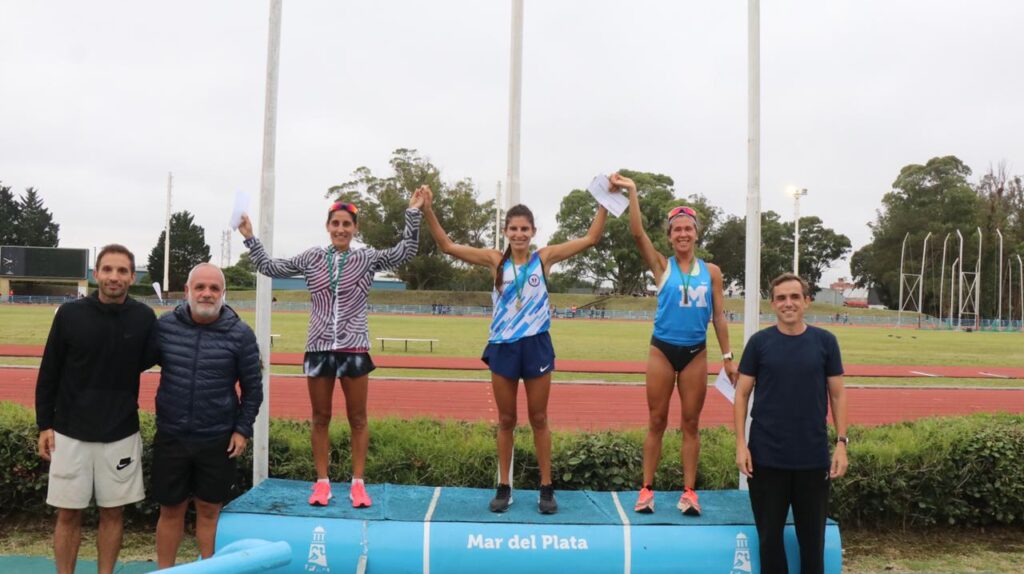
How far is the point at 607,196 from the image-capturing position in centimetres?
423

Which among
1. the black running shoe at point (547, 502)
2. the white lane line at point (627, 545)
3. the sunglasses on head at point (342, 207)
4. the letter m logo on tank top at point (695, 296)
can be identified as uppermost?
the sunglasses on head at point (342, 207)

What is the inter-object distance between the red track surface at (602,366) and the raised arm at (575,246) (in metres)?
10.8

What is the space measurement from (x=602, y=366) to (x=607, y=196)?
470 inches

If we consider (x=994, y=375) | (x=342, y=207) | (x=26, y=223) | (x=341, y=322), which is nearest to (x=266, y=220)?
(x=342, y=207)

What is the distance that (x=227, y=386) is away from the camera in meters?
3.62

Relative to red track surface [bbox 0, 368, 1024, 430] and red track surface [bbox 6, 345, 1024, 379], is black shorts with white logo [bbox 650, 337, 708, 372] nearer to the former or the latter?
red track surface [bbox 0, 368, 1024, 430]

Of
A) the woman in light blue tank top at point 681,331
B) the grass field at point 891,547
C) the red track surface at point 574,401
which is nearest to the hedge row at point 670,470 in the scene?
the grass field at point 891,547

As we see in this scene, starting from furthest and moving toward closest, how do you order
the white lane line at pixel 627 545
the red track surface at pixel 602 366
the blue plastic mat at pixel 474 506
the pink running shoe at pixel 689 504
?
Result: 1. the red track surface at pixel 602 366
2. the pink running shoe at pixel 689 504
3. the blue plastic mat at pixel 474 506
4. the white lane line at pixel 627 545

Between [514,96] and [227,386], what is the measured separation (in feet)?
9.23

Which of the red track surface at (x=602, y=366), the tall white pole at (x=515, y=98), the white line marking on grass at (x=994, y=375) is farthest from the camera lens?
the white line marking on grass at (x=994, y=375)

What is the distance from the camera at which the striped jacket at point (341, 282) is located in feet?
13.4

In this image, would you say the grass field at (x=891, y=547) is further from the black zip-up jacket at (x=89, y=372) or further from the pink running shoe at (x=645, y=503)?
the pink running shoe at (x=645, y=503)

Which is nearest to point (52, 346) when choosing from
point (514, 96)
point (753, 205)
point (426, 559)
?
point (426, 559)

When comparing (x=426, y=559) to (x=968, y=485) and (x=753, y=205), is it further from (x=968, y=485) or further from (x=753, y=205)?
(x=968, y=485)
